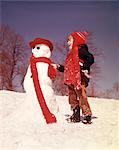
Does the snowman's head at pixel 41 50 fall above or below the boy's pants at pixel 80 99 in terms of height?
above

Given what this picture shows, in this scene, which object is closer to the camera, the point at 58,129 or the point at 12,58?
the point at 58,129

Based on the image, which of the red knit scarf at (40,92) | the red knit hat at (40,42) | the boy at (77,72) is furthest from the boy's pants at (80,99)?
the red knit hat at (40,42)

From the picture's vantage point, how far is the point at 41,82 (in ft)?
5.97

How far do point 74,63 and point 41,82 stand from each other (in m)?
0.18

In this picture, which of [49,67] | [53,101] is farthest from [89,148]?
[49,67]

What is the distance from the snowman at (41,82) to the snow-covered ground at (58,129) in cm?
3

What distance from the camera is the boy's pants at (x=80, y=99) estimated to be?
70.8 inches

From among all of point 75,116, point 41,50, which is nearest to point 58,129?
point 75,116

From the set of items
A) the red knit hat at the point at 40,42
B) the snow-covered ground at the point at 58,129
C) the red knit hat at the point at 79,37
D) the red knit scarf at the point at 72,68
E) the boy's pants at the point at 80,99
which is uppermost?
the red knit hat at the point at 79,37

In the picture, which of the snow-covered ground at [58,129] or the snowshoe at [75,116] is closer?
the snow-covered ground at [58,129]

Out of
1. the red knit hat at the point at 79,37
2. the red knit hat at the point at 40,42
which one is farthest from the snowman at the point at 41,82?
the red knit hat at the point at 79,37

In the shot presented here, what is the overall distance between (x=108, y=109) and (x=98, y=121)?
0.10 meters

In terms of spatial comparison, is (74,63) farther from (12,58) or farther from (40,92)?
(12,58)

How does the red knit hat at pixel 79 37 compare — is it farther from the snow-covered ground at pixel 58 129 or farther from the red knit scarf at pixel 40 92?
the snow-covered ground at pixel 58 129
